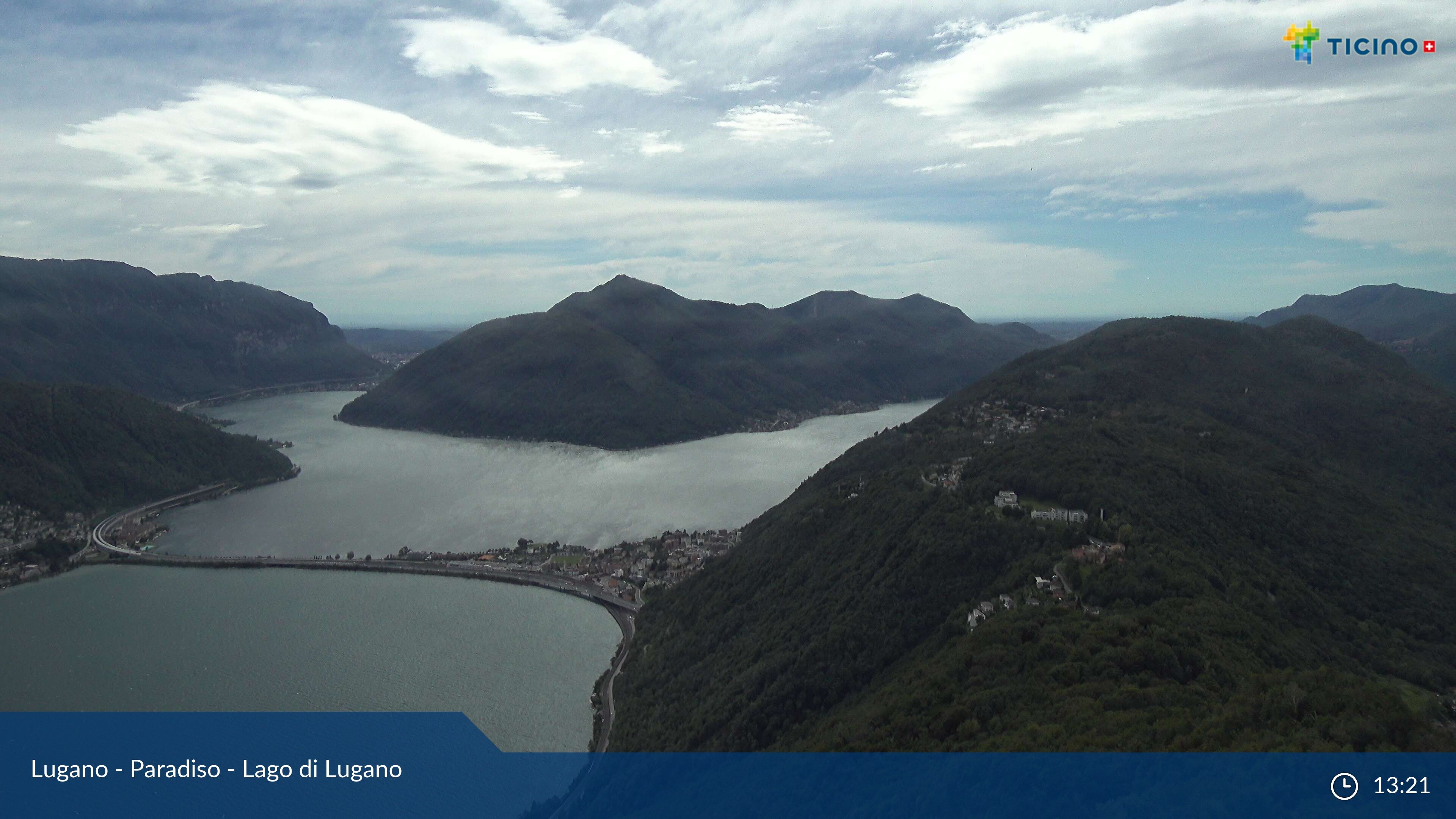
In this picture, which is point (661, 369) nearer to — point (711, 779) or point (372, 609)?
point (372, 609)

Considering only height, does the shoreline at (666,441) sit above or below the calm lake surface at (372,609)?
above

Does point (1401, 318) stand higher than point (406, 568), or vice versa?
point (1401, 318)

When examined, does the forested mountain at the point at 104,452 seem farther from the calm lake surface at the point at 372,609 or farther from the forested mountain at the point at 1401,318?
the forested mountain at the point at 1401,318

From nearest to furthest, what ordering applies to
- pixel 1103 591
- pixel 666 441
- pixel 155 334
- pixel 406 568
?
pixel 1103 591 < pixel 406 568 < pixel 666 441 < pixel 155 334

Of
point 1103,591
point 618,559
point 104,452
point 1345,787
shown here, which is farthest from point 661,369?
point 1345,787

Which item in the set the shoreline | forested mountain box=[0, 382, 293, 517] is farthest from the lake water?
the shoreline

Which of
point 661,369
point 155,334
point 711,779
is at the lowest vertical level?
point 711,779

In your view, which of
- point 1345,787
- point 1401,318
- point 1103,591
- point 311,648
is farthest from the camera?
point 1401,318

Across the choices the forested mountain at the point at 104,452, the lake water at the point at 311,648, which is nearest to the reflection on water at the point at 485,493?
the forested mountain at the point at 104,452
